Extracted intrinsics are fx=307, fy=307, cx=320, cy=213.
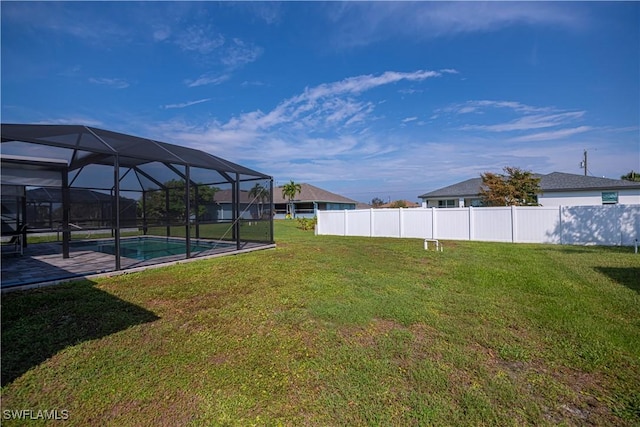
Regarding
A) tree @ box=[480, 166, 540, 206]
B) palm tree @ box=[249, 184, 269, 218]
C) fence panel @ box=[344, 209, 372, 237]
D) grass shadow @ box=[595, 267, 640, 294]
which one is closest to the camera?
grass shadow @ box=[595, 267, 640, 294]

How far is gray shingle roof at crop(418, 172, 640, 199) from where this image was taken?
19.2 metres

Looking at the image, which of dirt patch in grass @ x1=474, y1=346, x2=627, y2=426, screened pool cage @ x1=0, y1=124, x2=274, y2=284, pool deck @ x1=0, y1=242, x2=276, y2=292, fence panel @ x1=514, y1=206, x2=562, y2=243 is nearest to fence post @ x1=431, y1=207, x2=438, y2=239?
fence panel @ x1=514, y1=206, x2=562, y2=243

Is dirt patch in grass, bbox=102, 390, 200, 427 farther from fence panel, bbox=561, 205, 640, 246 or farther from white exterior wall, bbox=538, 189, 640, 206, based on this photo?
white exterior wall, bbox=538, 189, 640, 206

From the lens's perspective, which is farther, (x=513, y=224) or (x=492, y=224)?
(x=492, y=224)

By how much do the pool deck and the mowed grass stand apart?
46 centimetres

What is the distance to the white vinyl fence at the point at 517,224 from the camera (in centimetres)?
1105

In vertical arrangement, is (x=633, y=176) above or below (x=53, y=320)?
above

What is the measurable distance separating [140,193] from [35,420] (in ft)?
36.8

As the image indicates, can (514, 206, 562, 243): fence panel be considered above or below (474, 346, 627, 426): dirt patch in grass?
above

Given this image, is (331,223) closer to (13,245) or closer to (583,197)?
(13,245)

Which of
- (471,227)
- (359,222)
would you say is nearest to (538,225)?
(471,227)

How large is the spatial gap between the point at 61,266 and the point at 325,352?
263 inches

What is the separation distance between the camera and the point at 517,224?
1230 cm

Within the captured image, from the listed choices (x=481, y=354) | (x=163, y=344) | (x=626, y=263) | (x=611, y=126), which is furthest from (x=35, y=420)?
(x=611, y=126)
